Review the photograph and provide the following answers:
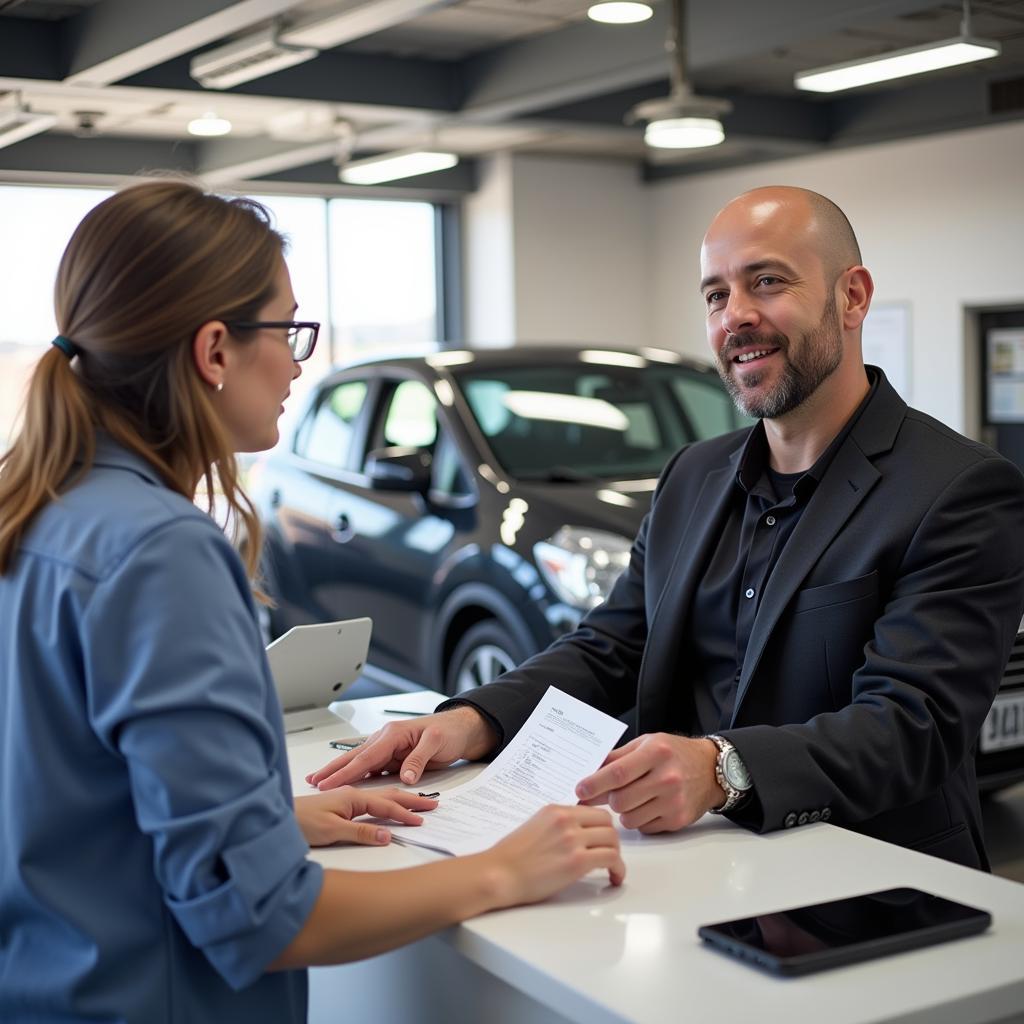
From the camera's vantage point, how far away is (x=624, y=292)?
12.1 metres

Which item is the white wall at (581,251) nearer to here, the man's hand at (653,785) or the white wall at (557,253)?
the white wall at (557,253)

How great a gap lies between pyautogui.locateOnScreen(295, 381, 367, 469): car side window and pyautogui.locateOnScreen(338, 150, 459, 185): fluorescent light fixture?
358 cm

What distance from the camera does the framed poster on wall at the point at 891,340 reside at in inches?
393

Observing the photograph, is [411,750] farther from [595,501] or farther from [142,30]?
[142,30]

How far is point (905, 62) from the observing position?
6254 millimetres

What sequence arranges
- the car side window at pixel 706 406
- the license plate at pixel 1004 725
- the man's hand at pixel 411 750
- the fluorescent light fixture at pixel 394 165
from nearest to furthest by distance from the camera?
the man's hand at pixel 411 750 < the license plate at pixel 1004 725 < the car side window at pixel 706 406 < the fluorescent light fixture at pixel 394 165

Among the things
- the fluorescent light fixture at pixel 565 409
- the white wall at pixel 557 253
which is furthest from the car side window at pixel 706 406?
the white wall at pixel 557 253

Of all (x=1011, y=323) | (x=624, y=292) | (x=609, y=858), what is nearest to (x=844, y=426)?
(x=609, y=858)

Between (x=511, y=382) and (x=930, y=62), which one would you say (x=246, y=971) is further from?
(x=930, y=62)

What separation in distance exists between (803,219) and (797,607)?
64cm

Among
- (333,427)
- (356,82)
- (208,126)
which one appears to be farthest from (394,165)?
(333,427)

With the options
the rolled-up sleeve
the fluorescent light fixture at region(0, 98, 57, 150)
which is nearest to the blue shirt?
the rolled-up sleeve

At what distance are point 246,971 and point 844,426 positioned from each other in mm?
1325

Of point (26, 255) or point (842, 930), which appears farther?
point (26, 255)
